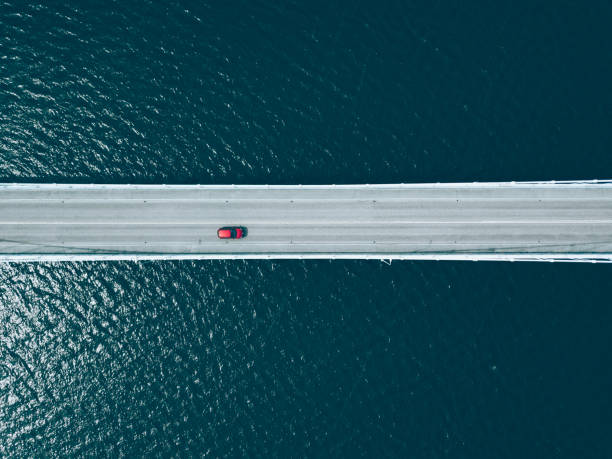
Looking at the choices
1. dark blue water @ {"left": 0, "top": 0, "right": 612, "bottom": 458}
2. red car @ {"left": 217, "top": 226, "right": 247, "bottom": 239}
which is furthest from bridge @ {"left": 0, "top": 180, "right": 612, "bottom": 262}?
dark blue water @ {"left": 0, "top": 0, "right": 612, "bottom": 458}

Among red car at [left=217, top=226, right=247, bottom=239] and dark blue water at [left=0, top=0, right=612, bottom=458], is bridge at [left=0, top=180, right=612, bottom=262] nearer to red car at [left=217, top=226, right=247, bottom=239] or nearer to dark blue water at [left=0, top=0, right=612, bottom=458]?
red car at [left=217, top=226, right=247, bottom=239]

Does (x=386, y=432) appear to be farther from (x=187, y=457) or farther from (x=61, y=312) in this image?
(x=61, y=312)

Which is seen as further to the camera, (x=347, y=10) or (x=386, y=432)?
(x=347, y=10)

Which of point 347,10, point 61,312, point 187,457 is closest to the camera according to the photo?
point 187,457

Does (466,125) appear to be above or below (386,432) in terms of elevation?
above

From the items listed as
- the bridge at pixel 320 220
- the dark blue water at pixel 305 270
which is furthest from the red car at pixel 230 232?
the dark blue water at pixel 305 270

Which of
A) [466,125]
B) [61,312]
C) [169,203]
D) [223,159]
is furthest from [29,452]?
[466,125]
